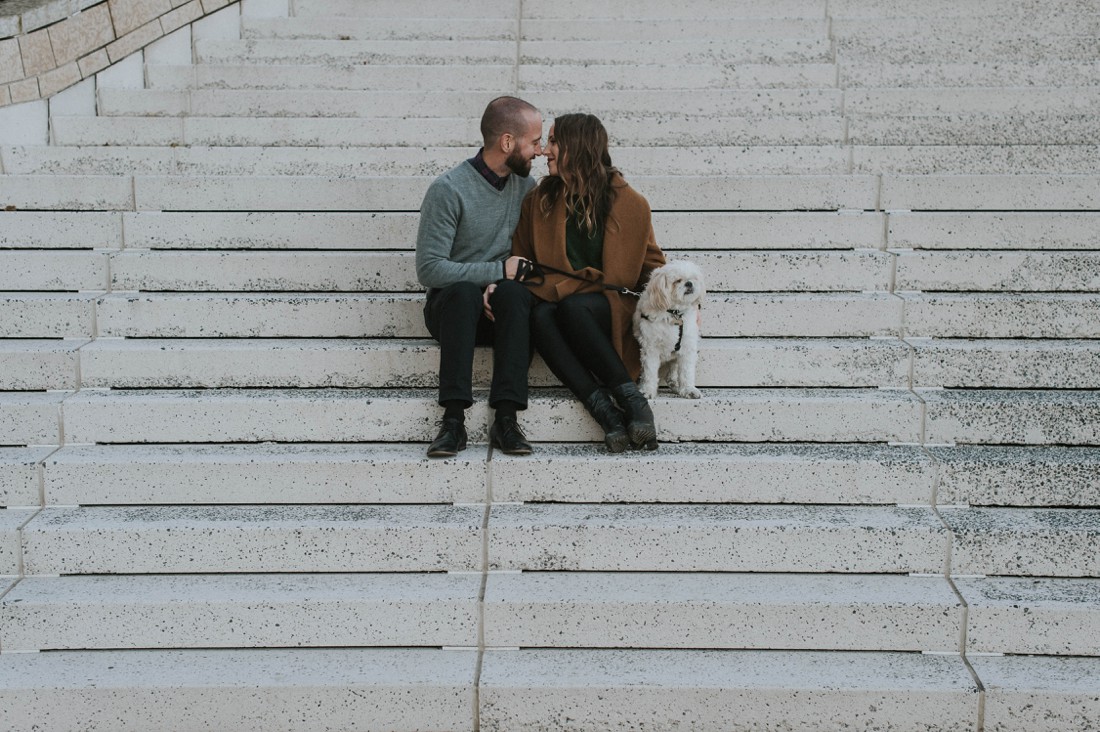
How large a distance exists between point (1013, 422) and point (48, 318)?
405cm

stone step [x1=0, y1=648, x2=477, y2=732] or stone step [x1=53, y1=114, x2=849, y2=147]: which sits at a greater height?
stone step [x1=53, y1=114, x2=849, y2=147]

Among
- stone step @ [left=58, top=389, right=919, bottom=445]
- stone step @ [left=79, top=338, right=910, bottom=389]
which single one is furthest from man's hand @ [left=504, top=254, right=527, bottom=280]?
stone step @ [left=58, top=389, right=919, bottom=445]

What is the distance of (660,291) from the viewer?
414 cm

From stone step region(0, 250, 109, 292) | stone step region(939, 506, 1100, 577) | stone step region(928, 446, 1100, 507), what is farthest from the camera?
stone step region(0, 250, 109, 292)

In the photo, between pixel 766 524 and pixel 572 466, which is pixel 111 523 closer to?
pixel 572 466

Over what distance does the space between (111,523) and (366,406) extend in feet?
3.36

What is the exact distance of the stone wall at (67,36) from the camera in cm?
563

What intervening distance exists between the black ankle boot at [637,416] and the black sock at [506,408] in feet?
1.36

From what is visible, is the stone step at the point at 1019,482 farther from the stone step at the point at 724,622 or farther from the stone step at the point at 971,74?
the stone step at the point at 971,74

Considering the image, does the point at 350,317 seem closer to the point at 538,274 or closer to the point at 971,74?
the point at 538,274

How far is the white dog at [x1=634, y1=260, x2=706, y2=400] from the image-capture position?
414cm

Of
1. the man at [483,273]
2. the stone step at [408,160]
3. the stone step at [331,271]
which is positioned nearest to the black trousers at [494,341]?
the man at [483,273]

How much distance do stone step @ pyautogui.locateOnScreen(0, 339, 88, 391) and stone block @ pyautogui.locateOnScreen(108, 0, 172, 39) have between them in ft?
8.22

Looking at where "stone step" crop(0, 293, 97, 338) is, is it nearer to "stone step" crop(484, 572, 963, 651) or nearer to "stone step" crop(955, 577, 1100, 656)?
"stone step" crop(484, 572, 963, 651)
